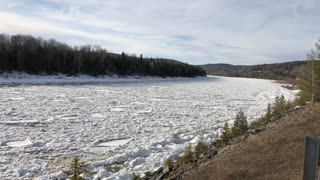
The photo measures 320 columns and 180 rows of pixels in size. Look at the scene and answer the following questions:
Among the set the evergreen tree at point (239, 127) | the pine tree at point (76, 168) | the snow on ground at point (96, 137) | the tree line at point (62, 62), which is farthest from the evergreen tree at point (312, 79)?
the tree line at point (62, 62)

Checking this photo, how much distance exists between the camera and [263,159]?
332 inches

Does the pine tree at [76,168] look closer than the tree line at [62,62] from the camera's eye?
Yes

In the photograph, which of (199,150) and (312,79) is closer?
(199,150)

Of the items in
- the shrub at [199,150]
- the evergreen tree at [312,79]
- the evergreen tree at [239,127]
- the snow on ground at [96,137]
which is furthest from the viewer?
the evergreen tree at [312,79]

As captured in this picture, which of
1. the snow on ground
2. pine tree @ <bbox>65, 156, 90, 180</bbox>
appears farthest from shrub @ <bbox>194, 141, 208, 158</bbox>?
pine tree @ <bbox>65, 156, 90, 180</bbox>

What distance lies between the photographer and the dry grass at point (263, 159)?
741 centimetres

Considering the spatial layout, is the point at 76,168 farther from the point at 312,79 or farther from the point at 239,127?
the point at 312,79

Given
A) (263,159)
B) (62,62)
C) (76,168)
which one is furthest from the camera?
(62,62)

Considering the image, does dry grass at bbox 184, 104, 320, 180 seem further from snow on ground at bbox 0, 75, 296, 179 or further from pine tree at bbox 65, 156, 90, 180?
pine tree at bbox 65, 156, 90, 180

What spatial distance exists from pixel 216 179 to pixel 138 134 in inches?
267

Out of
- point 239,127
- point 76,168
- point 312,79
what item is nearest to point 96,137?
point 239,127

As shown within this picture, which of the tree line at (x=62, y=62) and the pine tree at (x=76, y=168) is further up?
the tree line at (x=62, y=62)

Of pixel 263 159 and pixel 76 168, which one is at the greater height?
pixel 76 168

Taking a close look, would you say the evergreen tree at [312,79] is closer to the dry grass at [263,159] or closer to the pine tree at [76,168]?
the dry grass at [263,159]
